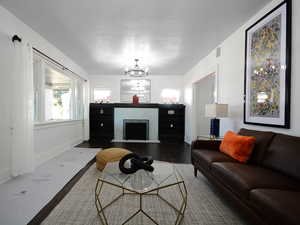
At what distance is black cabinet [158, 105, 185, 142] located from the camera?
6.19 m

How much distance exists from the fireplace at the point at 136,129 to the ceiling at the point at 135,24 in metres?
2.66

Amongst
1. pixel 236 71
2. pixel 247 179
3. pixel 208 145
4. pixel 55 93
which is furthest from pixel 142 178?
pixel 55 93

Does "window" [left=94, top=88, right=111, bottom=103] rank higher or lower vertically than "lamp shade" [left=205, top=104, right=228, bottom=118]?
higher

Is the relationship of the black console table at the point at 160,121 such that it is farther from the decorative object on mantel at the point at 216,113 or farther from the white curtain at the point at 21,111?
the white curtain at the point at 21,111

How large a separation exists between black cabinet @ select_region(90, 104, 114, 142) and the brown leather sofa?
4480mm

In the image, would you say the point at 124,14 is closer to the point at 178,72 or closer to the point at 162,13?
the point at 162,13

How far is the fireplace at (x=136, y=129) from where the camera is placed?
20.1ft

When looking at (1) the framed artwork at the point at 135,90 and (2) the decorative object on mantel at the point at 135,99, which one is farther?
(1) the framed artwork at the point at 135,90

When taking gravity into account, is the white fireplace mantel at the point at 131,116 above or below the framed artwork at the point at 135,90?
below

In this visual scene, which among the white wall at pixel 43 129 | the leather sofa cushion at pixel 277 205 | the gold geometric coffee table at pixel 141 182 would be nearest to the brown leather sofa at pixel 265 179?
the leather sofa cushion at pixel 277 205

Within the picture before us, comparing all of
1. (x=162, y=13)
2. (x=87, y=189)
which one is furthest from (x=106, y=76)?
(x=87, y=189)

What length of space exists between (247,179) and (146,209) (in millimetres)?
1088

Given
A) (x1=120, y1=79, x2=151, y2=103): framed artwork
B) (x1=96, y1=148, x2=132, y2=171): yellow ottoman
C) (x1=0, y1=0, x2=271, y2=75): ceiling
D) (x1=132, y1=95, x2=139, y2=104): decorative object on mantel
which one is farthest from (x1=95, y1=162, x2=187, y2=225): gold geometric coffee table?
(x1=120, y1=79, x2=151, y2=103): framed artwork

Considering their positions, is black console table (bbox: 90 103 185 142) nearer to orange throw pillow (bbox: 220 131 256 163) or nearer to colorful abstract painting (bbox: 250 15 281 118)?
colorful abstract painting (bbox: 250 15 281 118)
